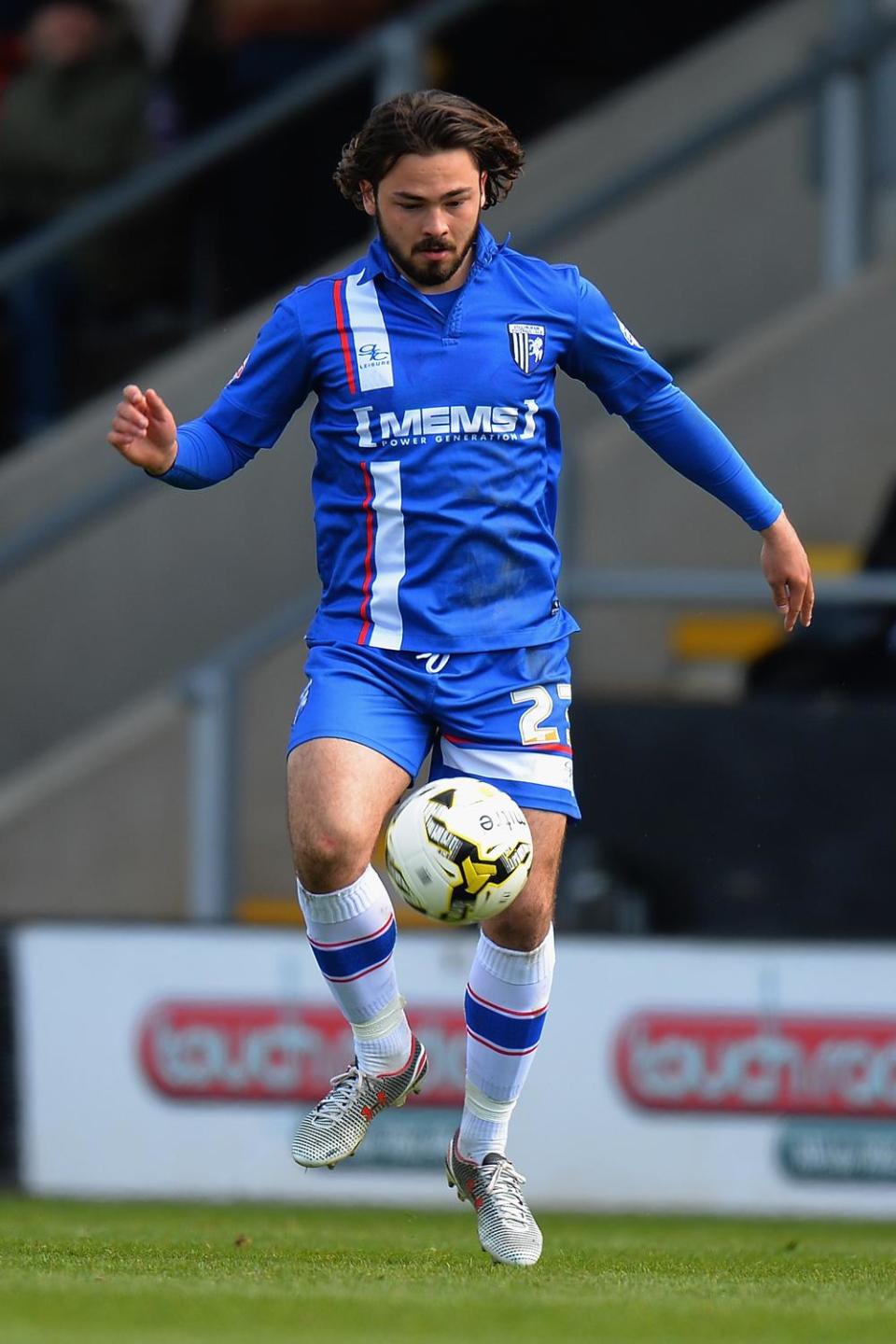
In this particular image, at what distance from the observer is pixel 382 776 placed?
5.20 m

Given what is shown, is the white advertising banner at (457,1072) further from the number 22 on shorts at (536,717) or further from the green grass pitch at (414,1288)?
the number 22 on shorts at (536,717)

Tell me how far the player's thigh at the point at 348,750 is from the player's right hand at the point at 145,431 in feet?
1.78

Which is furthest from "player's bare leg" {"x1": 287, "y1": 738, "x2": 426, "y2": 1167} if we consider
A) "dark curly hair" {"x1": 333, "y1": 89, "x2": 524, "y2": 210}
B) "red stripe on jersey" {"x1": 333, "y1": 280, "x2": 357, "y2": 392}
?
"dark curly hair" {"x1": 333, "y1": 89, "x2": 524, "y2": 210}

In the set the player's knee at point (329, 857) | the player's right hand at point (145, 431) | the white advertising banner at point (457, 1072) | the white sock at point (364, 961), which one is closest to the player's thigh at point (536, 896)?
the white sock at point (364, 961)

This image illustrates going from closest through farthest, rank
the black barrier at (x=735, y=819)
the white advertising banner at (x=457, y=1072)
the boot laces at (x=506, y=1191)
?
the boot laces at (x=506, y=1191)
the white advertising banner at (x=457, y=1072)
the black barrier at (x=735, y=819)

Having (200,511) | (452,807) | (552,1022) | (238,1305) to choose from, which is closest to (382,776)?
(452,807)

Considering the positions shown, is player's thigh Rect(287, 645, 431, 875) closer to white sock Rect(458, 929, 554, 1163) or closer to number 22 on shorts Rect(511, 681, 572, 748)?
number 22 on shorts Rect(511, 681, 572, 748)

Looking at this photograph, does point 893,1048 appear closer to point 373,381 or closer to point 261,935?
point 261,935

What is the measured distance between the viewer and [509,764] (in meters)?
5.38

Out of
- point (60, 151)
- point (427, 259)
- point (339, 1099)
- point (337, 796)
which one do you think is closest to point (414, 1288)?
point (339, 1099)

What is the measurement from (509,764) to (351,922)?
1.57ft

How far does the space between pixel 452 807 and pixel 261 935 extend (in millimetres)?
3598

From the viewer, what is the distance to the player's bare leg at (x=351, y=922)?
5148mm

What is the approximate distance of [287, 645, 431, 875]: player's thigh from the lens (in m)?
5.14
